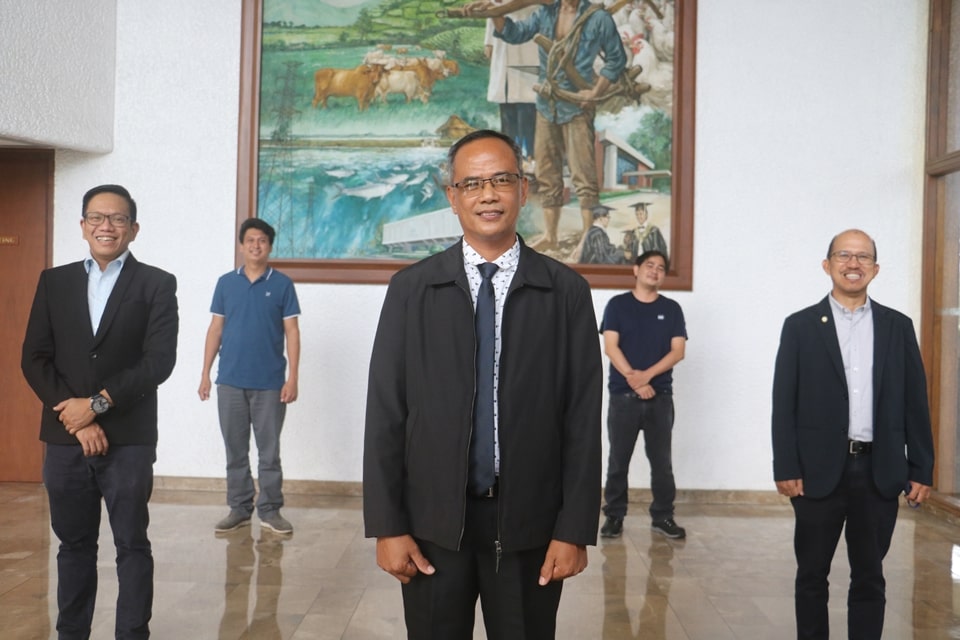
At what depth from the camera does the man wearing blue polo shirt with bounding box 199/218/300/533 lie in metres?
5.30

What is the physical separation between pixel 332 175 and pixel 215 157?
2.90 ft

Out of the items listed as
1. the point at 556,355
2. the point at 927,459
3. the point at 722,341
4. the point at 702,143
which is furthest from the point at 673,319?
the point at 556,355

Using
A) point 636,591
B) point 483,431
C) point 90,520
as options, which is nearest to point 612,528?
point 636,591

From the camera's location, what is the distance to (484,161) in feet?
6.61

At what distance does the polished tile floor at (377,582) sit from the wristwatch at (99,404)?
42.9 inches

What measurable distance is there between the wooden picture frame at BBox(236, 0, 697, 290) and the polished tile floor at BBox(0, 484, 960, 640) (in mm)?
1714

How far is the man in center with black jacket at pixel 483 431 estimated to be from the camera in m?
2.02

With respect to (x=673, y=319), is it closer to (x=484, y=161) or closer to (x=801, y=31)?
(x=801, y=31)

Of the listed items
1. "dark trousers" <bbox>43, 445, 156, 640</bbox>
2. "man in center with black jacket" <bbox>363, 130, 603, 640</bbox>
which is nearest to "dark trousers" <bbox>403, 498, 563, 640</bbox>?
"man in center with black jacket" <bbox>363, 130, 603, 640</bbox>

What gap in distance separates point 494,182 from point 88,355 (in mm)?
1737

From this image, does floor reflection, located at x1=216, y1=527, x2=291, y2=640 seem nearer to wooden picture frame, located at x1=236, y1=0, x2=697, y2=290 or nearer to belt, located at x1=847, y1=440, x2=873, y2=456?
wooden picture frame, located at x1=236, y1=0, x2=697, y2=290

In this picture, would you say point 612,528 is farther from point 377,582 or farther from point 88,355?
point 88,355

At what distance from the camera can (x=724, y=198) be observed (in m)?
6.41

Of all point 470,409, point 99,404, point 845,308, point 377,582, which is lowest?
point 377,582
